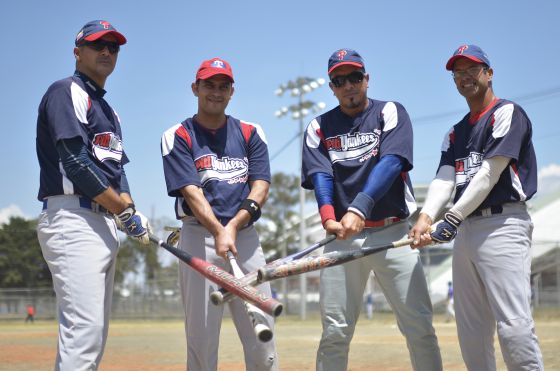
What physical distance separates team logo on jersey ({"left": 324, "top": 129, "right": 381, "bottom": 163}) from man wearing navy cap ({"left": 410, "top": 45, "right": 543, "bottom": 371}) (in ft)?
2.13

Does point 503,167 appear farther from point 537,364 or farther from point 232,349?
point 232,349

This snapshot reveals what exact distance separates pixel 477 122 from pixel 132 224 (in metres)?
2.74

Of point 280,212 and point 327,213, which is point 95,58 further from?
point 280,212

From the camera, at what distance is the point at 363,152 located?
5.66 meters

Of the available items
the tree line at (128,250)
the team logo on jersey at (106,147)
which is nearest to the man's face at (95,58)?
the team logo on jersey at (106,147)

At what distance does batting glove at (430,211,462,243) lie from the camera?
17.6 ft

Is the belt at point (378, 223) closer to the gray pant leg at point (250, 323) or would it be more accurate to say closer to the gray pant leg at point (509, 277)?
the gray pant leg at point (509, 277)

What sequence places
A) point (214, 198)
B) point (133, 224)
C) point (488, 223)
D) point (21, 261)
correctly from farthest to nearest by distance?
point (21, 261) → point (214, 198) → point (488, 223) → point (133, 224)

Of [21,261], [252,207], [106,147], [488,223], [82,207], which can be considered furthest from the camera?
[21,261]

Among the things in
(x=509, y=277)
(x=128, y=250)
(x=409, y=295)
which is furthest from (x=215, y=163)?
(x=128, y=250)

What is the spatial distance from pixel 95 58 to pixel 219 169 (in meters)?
1.25

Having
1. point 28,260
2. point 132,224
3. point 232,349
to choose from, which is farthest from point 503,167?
point 28,260

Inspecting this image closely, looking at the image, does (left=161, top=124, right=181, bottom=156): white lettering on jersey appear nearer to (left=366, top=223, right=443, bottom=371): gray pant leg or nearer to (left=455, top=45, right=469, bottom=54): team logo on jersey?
(left=366, top=223, right=443, bottom=371): gray pant leg

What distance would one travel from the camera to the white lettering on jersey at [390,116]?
18.7ft
